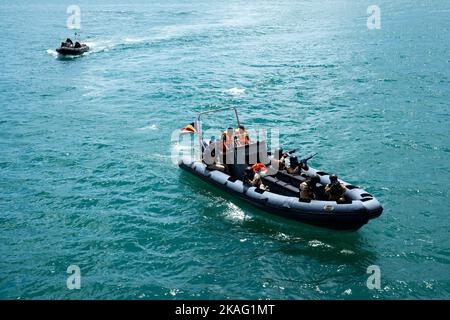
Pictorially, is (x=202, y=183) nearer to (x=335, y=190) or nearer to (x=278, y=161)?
(x=278, y=161)

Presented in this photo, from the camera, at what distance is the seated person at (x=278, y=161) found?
18.0 m

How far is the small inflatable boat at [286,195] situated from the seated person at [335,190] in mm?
302

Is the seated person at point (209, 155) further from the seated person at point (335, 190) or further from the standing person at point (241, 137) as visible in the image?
the seated person at point (335, 190)

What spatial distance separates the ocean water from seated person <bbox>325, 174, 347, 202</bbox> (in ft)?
4.04

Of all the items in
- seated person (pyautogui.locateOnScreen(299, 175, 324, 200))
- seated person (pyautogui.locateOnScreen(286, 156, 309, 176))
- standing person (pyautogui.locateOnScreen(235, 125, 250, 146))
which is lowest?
seated person (pyautogui.locateOnScreen(299, 175, 324, 200))

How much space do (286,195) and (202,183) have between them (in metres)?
4.27

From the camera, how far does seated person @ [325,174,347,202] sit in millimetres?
15250

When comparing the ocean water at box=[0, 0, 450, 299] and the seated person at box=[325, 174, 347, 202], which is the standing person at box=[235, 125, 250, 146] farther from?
the seated person at box=[325, 174, 347, 202]

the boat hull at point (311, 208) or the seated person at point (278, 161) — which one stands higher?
the seated person at point (278, 161)

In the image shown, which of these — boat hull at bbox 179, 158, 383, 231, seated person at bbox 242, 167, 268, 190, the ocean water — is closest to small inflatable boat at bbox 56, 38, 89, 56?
the ocean water

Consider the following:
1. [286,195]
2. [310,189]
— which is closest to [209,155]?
[286,195]

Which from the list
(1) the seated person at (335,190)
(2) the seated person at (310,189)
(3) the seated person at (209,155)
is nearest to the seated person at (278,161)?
(2) the seated person at (310,189)

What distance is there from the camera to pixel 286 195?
16.9 meters
